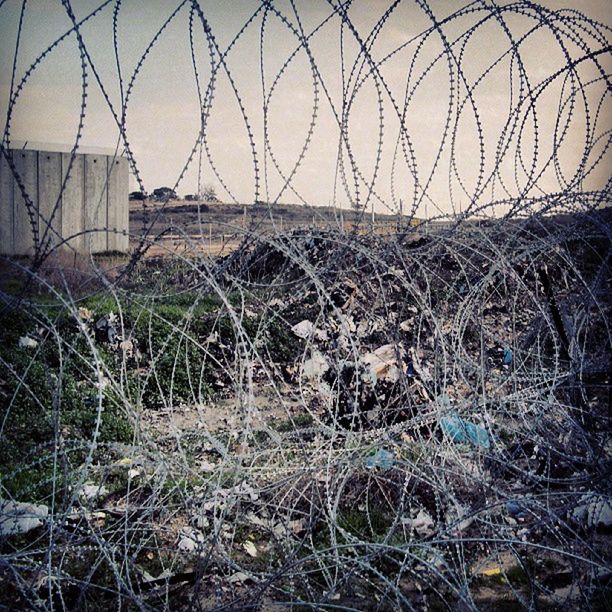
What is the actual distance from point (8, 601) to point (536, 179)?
11.7 ft

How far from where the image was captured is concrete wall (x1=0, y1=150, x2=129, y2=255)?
38.5 feet

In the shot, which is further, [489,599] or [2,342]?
[2,342]

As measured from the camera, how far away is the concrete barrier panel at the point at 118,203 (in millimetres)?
13344

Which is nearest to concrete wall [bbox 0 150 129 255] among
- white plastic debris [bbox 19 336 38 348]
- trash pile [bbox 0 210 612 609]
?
white plastic debris [bbox 19 336 38 348]

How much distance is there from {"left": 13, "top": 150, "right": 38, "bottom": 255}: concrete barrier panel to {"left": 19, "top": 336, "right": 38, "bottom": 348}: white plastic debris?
490 cm

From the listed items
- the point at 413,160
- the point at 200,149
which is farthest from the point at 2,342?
the point at 413,160

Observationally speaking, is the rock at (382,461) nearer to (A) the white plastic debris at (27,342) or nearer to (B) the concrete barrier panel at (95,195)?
(A) the white plastic debris at (27,342)

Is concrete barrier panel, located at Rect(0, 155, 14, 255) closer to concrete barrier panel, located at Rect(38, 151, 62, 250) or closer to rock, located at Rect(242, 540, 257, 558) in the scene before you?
concrete barrier panel, located at Rect(38, 151, 62, 250)

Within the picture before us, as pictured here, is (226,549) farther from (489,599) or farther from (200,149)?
(200,149)

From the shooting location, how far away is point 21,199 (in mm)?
11906

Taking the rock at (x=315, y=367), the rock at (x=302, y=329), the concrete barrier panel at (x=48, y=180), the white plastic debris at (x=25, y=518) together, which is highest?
the concrete barrier panel at (x=48, y=180)

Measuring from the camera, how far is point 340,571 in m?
3.40

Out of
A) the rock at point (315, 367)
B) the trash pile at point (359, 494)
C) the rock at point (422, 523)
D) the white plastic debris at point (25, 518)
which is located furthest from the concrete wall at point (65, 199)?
the rock at point (422, 523)

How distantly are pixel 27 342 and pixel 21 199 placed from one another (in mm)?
5589
